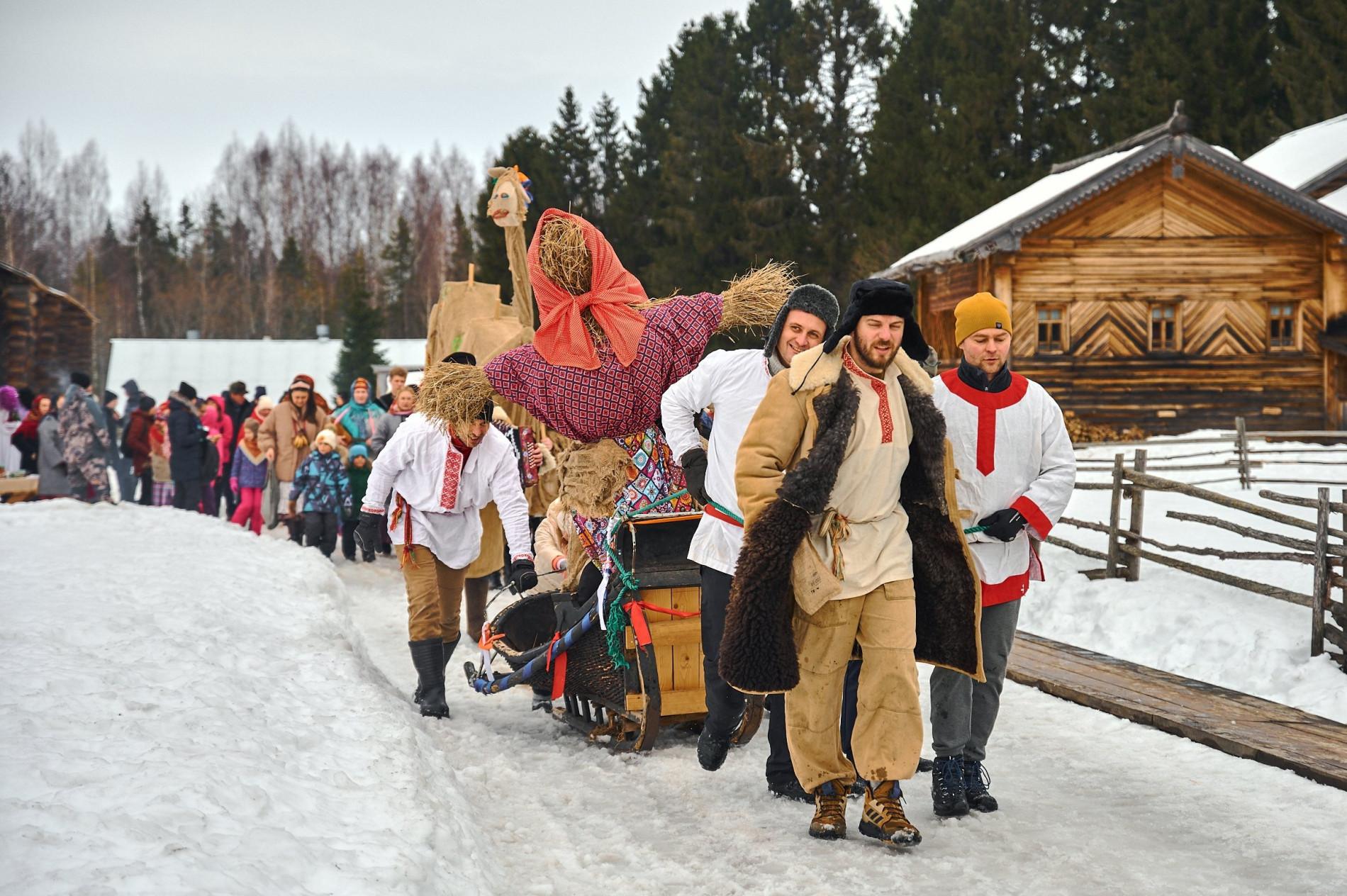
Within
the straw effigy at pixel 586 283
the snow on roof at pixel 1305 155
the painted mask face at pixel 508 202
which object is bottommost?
the straw effigy at pixel 586 283

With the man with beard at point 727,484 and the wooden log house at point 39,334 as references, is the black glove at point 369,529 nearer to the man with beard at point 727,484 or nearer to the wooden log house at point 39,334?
the man with beard at point 727,484

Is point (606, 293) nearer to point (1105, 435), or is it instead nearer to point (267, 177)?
point (1105, 435)

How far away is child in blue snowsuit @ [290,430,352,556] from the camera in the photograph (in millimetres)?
12039

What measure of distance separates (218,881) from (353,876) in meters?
0.41

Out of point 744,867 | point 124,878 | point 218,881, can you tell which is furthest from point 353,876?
point 744,867

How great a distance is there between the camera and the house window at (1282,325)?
21.0 m

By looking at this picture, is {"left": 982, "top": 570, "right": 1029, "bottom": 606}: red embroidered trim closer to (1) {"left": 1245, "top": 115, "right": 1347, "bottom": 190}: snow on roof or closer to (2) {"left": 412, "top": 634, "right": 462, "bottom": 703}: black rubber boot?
(2) {"left": 412, "top": 634, "right": 462, "bottom": 703}: black rubber boot

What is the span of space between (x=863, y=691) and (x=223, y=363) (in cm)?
4083

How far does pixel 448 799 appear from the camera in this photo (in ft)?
13.9

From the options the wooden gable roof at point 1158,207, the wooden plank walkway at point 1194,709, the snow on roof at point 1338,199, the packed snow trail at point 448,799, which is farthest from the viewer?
the snow on roof at point 1338,199

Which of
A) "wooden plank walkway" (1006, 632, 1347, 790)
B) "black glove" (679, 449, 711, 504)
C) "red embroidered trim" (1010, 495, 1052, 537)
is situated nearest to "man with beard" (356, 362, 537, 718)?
"black glove" (679, 449, 711, 504)

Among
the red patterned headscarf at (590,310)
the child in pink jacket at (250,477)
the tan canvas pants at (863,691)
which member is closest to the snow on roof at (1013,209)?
the child in pink jacket at (250,477)

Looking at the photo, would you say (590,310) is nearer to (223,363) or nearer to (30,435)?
(30,435)

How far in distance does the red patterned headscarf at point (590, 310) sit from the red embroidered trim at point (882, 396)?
5.51 feet
